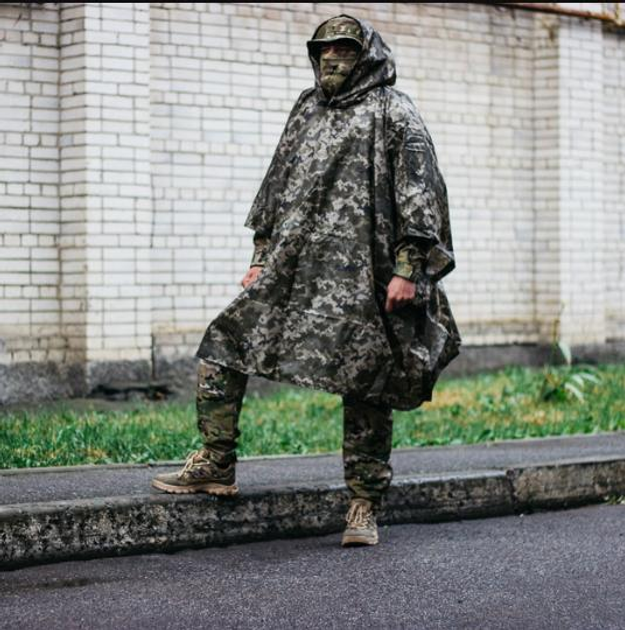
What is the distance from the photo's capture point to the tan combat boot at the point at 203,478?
5.78 m

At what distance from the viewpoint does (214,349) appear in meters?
5.67

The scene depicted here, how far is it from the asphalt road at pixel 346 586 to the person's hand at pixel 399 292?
101 cm

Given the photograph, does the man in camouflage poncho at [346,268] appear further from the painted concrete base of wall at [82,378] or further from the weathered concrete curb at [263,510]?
the painted concrete base of wall at [82,378]

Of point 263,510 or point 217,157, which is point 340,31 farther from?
point 217,157

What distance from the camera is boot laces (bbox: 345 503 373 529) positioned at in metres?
5.80

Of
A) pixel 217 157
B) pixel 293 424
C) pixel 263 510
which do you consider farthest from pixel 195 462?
pixel 217 157

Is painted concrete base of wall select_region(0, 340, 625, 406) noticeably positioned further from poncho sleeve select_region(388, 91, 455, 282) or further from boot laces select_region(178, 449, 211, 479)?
poncho sleeve select_region(388, 91, 455, 282)

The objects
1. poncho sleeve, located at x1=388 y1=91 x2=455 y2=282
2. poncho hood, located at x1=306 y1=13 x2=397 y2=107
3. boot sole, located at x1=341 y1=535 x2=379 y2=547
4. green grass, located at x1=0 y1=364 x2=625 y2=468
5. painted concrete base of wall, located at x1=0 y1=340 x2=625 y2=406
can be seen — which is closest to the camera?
poncho sleeve, located at x1=388 y1=91 x2=455 y2=282

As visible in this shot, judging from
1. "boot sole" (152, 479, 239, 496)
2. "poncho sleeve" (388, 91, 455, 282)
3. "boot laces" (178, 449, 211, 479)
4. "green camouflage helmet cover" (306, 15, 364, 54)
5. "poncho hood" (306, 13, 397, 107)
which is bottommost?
"boot sole" (152, 479, 239, 496)

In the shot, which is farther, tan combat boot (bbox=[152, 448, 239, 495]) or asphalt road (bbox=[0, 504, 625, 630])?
tan combat boot (bbox=[152, 448, 239, 495])

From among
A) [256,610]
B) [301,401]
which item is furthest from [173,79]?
Result: [256,610]

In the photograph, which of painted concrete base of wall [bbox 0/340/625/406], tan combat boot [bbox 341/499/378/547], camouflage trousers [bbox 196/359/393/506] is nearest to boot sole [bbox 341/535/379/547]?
tan combat boot [bbox 341/499/378/547]

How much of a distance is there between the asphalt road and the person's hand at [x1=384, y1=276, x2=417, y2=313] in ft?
3.32

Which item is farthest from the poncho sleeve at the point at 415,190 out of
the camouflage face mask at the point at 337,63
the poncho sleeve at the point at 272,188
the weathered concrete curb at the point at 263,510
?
the weathered concrete curb at the point at 263,510
